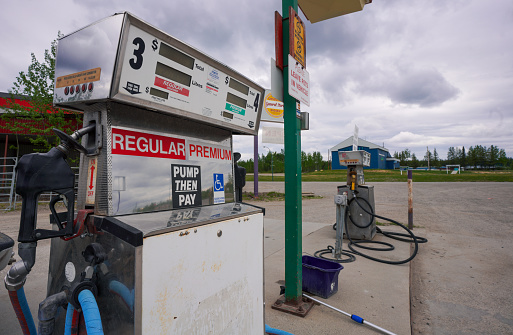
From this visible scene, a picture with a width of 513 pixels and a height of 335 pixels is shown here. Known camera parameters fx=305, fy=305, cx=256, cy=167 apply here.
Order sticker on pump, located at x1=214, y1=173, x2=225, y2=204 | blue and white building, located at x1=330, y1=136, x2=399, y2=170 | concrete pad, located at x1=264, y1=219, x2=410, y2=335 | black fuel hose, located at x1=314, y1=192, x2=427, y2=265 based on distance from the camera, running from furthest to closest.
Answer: blue and white building, located at x1=330, y1=136, x2=399, y2=170 < black fuel hose, located at x1=314, y1=192, x2=427, y2=265 < concrete pad, located at x1=264, y1=219, x2=410, y2=335 < sticker on pump, located at x1=214, y1=173, x2=225, y2=204

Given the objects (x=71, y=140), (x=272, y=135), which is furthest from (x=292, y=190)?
(x=272, y=135)

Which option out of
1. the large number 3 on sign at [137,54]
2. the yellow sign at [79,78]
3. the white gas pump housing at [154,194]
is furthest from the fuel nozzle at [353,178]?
the yellow sign at [79,78]

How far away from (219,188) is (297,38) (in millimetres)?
1741

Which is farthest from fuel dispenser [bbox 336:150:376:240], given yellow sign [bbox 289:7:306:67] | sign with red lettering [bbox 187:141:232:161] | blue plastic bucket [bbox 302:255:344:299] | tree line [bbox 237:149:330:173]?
tree line [bbox 237:149:330:173]

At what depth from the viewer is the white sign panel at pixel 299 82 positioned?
2.87 metres

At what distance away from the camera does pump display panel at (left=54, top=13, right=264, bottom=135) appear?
1.43 metres

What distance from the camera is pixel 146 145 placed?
5.85 feet

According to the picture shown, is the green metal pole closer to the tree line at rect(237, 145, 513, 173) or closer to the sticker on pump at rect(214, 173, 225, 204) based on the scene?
the sticker on pump at rect(214, 173, 225, 204)

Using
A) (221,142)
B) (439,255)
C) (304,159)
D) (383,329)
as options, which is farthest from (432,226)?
(304,159)

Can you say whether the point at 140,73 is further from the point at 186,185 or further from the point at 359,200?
the point at 359,200

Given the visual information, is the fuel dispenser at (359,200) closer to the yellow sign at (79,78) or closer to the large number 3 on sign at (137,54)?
the large number 3 on sign at (137,54)

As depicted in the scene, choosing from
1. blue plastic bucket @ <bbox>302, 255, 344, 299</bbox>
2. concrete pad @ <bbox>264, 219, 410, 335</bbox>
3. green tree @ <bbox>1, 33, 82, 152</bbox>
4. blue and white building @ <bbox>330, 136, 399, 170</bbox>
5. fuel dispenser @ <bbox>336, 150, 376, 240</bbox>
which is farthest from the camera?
blue and white building @ <bbox>330, 136, 399, 170</bbox>

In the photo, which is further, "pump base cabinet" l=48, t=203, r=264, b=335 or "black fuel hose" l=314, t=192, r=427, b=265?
"black fuel hose" l=314, t=192, r=427, b=265

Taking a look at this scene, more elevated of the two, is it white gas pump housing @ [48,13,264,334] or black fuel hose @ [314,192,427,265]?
white gas pump housing @ [48,13,264,334]
